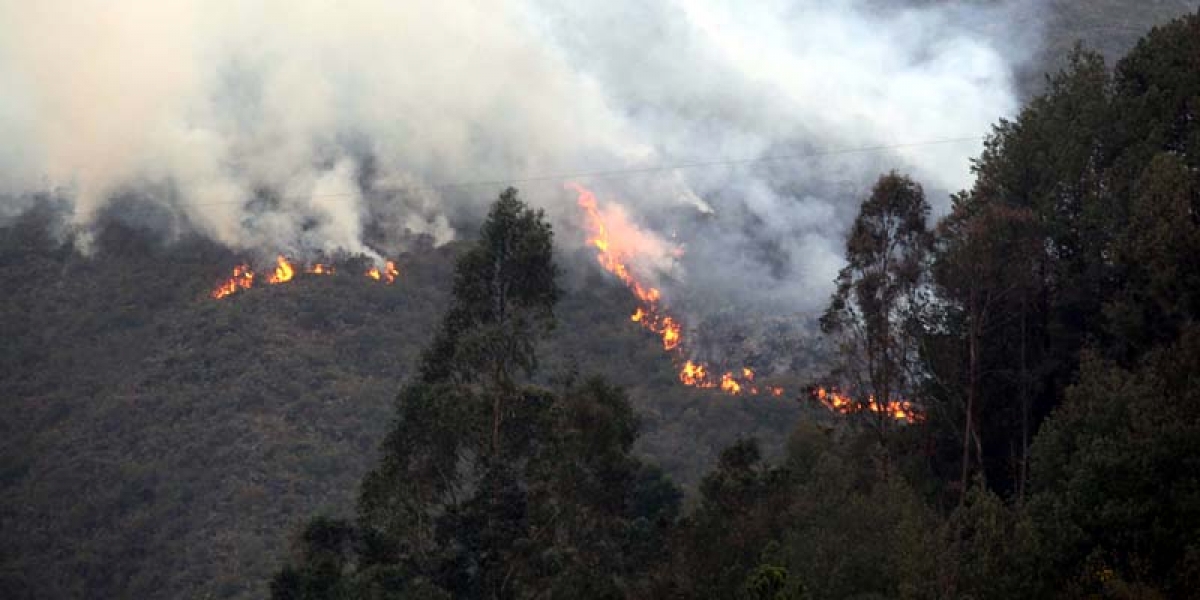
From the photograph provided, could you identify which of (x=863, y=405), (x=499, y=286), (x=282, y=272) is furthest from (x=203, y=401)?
(x=863, y=405)

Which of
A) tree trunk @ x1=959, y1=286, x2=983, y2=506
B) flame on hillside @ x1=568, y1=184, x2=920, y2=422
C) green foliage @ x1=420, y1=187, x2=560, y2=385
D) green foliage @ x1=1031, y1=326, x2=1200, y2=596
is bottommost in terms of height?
green foliage @ x1=1031, y1=326, x2=1200, y2=596

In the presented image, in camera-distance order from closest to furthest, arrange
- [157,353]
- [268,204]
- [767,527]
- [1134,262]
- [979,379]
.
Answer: [1134,262] < [979,379] < [767,527] < [157,353] < [268,204]

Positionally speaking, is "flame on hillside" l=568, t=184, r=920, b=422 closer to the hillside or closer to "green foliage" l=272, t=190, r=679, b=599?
the hillside

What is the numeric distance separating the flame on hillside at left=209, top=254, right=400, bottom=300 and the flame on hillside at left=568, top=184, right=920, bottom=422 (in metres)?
17.4

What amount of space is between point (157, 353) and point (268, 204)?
19523mm

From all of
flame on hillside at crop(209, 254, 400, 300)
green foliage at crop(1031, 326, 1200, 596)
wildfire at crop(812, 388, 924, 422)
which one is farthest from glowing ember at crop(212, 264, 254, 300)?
green foliage at crop(1031, 326, 1200, 596)

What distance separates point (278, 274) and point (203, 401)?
17255 millimetres

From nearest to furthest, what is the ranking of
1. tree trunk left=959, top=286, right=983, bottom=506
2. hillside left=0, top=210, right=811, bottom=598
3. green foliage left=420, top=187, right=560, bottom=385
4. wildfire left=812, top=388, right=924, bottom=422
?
tree trunk left=959, top=286, right=983, bottom=506, wildfire left=812, top=388, right=924, bottom=422, green foliage left=420, top=187, right=560, bottom=385, hillside left=0, top=210, right=811, bottom=598

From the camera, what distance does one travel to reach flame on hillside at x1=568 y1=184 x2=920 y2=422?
106 metres

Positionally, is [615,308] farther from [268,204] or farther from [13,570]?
[13,570]

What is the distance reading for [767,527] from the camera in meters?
47.4

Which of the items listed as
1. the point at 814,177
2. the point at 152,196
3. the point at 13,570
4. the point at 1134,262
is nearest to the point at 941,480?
the point at 1134,262

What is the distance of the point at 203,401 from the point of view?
352ft

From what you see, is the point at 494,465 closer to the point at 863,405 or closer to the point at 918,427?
the point at 863,405
